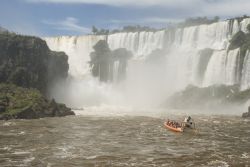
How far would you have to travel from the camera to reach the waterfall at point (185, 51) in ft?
269

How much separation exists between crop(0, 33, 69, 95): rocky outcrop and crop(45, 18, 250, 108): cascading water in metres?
18.4

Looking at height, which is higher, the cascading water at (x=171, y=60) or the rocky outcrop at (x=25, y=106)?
the cascading water at (x=171, y=60)

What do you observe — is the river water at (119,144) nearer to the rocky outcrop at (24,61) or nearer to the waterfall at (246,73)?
the rocky outcrop at (24,61)

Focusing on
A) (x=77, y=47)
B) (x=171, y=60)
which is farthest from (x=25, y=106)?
(x=77, y=47)

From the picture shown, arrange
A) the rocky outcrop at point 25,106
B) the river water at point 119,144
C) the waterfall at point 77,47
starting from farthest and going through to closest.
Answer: the waterfall at point 77,47 < the rocky outcrop at point 25,106 < the river water at point 119,144

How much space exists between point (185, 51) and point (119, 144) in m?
61.9

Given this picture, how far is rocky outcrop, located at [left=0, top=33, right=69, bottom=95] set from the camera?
231ft

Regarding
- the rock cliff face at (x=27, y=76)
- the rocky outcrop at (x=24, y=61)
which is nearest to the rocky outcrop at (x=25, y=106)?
the rock cliff face at (x=27, y=76)

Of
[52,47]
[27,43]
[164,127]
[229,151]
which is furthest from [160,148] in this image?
[52,47]

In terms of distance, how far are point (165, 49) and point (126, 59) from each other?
357 inches

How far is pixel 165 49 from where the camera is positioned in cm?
10369

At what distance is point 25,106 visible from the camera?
197ft

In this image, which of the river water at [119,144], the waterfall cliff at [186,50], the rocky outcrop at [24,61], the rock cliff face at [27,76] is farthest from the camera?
the waterfall cliff at [186,50]

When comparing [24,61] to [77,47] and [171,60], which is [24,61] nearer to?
[171,60]
